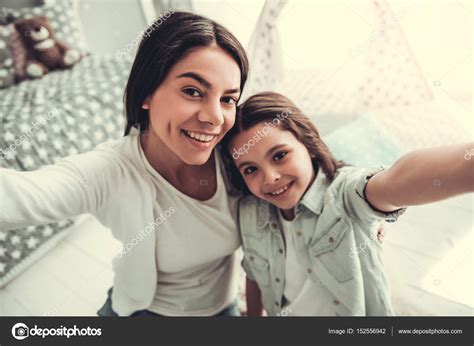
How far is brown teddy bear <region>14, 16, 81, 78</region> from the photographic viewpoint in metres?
0.81

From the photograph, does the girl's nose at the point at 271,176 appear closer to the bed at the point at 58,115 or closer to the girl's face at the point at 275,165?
the girl's face at the point at 275,165

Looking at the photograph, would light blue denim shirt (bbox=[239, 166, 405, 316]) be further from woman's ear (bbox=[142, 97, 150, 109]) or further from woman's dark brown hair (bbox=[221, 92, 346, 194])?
woman's ear (bbox=[142, 97, 150, 109])

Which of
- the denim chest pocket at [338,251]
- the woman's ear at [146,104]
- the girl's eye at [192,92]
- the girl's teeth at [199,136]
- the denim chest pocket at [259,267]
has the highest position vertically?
the girl's eye at [192,92]

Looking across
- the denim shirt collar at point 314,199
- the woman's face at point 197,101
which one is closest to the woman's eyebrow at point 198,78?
the woman's face at point 197,101

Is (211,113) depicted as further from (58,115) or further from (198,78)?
(58,115)

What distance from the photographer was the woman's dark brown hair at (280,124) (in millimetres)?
600

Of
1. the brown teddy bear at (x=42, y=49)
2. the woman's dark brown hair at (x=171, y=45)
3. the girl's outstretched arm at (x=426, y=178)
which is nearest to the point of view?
the girl's outstretched arm at (x=426, y=178)

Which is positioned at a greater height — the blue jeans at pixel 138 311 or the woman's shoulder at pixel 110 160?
the woman's shoulder at pixel 110 160

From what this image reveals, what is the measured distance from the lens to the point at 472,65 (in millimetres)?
757

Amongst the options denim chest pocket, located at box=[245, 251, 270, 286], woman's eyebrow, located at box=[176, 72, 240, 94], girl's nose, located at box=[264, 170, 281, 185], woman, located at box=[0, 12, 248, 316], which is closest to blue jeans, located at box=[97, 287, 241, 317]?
woman, located at box=[0, 12, 248, 316]

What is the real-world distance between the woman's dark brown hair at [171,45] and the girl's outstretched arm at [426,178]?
28 centimetres

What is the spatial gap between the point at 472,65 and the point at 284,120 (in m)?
0.46

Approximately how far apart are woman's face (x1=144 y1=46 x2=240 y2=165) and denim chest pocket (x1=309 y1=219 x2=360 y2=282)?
0.24 metres

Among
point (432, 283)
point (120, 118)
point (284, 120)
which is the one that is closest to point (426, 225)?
point (432, 283)
